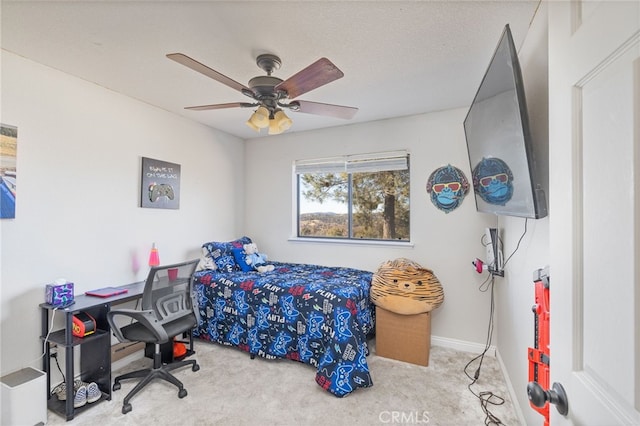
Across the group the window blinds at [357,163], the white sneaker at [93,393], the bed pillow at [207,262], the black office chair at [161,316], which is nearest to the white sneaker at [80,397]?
the white sneaker at [93,393]

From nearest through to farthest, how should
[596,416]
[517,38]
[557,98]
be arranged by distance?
[596,416] < [557,98] < [517,38]

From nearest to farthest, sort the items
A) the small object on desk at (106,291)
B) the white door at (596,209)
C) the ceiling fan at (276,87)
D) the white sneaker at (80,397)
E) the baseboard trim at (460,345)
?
the white door at (596,209) < the ceiling fan at (276,87) < the white sneaker at (80,397) < the small object on desk at (106,291) < the baseboard trim at (460,345)

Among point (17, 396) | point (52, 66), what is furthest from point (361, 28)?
point (17, 396)

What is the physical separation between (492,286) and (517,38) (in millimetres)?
2159

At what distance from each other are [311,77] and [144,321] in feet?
6.49

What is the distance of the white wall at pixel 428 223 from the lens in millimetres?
3002

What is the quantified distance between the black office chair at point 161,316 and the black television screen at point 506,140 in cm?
222

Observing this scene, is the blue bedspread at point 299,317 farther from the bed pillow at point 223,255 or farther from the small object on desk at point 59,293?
the small object on desk at point 59,293

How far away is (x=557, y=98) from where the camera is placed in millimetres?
788

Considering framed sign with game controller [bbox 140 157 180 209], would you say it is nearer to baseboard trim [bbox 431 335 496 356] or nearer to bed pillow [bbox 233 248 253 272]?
bed pillow [bbox 233 248 253 272]

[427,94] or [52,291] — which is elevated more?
[427,94]

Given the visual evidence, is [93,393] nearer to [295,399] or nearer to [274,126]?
[295,399]

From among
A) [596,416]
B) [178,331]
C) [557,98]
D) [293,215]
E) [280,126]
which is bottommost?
[178,331]

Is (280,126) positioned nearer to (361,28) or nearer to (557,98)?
(361,28)
